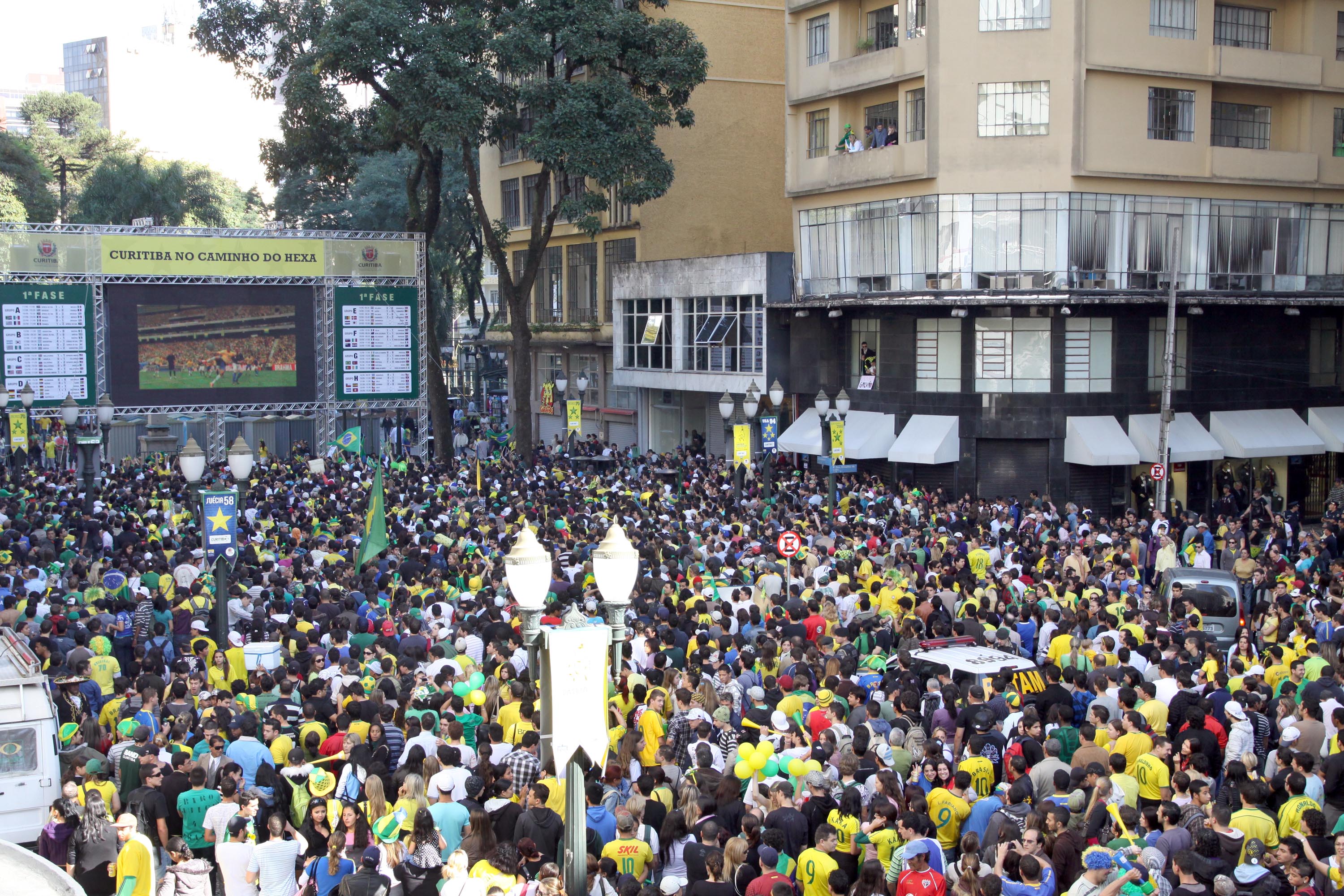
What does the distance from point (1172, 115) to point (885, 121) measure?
23.4 ft

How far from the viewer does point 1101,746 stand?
34.7 feet

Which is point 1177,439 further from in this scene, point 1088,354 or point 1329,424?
point 1329,424

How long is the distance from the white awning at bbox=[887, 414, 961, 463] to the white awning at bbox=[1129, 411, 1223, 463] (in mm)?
4190

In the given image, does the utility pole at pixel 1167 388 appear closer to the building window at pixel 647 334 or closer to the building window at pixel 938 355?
the building window at pixel 938 355

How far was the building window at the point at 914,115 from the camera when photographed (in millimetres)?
33156

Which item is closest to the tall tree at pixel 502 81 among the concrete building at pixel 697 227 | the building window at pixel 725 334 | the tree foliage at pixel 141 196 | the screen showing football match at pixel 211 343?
the concrete building at pixel 697 227

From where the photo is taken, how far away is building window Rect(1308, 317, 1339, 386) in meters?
35.9

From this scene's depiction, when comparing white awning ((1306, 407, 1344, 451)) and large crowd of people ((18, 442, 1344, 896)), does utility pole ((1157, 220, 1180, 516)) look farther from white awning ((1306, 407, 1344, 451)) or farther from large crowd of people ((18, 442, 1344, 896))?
large crowd of people ((18, 442, 1344, 896))

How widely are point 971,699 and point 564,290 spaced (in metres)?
39.0

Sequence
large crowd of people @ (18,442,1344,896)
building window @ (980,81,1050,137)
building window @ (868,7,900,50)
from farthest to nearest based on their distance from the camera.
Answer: building window @ (868,7,900,50) → building window @ (980,81,1050,137) → large crowd of people @ (18,442,1344,896)

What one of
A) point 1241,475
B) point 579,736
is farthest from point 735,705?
point 1241,475

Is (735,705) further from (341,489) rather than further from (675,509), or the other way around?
(341,489)

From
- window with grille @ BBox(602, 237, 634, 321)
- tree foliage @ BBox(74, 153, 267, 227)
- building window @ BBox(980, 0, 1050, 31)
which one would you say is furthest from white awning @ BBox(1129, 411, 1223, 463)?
tree foliage @ BBox(74, 153, 267, 227)

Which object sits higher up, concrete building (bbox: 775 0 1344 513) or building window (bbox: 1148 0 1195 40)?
building window (bbox: 1148 0 1195 40)
